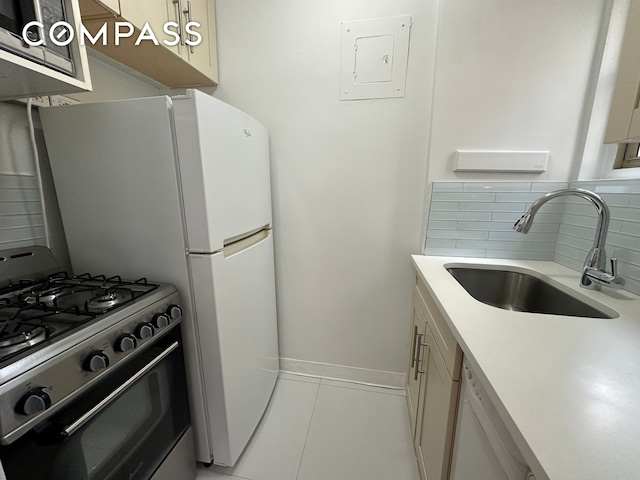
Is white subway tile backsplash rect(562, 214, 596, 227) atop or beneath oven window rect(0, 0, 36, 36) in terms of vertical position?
beneath

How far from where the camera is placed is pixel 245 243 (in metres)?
1.25

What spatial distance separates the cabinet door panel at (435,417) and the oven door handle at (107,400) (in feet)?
3.08

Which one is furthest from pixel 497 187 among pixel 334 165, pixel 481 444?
pixel 481 444

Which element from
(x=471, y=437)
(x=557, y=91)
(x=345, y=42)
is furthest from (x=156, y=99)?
(x=557, y=91)

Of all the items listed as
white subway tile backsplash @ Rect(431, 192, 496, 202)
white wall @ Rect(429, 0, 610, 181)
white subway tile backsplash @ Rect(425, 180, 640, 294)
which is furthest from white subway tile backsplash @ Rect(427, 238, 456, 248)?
white wall @ Rect(429, 0, 610, 181)

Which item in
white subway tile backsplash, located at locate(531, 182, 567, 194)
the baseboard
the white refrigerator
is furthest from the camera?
the baseboard

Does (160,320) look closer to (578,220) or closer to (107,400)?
(107,400)

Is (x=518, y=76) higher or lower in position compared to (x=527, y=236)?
higher

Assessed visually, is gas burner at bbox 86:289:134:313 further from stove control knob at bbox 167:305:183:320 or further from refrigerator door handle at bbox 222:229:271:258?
refrigerator door handle at bbox 222:229:271:258

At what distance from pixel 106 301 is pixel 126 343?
0.16 meters

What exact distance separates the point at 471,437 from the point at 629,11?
1.78 metres

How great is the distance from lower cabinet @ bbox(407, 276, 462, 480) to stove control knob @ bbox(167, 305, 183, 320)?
94 centimetres

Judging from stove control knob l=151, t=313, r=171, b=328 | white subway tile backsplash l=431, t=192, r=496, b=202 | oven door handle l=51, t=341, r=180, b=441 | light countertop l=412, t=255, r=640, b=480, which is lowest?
oven door handle l=51, t=341, r=180, b=441

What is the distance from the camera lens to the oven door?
1.86ft
